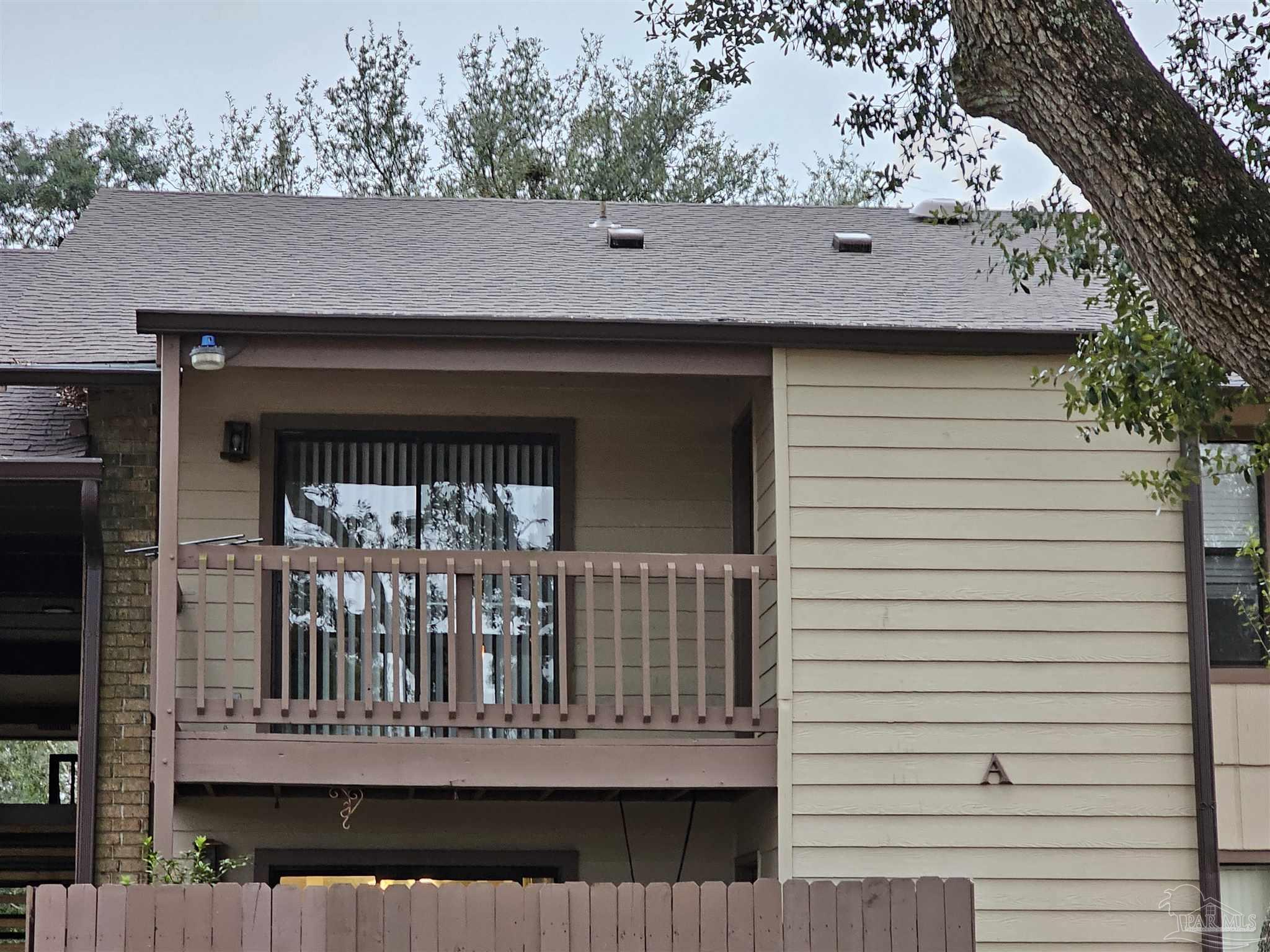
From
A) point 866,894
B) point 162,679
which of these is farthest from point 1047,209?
point 162,679

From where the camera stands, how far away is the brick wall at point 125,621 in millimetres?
9492

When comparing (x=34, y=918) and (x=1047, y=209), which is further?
(x=1047, y=209)

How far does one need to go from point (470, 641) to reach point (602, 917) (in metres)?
1.99

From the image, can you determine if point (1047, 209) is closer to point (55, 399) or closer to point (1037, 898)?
point (1037, 898)

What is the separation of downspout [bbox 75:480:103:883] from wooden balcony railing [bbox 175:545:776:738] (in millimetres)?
481

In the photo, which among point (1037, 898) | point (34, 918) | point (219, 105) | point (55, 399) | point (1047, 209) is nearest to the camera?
point (34, 918)

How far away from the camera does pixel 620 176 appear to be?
2450cm

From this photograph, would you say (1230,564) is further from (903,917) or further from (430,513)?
(430,513)

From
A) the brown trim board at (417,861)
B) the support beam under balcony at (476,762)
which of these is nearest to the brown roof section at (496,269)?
the support beam under balcony at (476,762)

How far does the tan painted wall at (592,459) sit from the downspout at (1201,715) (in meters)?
2.72

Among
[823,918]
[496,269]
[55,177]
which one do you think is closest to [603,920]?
[823,918]

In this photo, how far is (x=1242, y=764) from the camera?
29.5 feet

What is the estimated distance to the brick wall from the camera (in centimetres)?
949

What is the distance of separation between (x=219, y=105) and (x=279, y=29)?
16.9 meters
